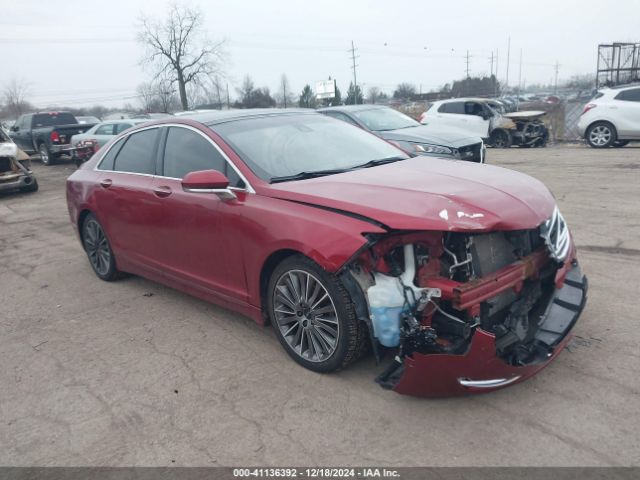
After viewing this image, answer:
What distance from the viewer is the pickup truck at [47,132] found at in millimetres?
18688

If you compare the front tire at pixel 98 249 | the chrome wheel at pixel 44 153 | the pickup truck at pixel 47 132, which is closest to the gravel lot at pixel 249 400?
the front tire at pixel 98 249

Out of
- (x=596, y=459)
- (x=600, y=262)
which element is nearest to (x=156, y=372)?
(x=596, y=459)

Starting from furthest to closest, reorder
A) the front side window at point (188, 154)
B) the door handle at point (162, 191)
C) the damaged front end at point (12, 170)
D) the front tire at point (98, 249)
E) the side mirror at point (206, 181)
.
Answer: the damaged front end at point (12, 170) → the front tire at point (98, 249) → the door handle at point (162, 191) → the front side window at point (188, 154) → the side mirror at point (206, 181)

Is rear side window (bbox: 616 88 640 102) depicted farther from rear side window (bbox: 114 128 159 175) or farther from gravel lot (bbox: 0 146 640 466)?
rear side window (bbox: 114 128 159 175)

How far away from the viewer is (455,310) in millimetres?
3070

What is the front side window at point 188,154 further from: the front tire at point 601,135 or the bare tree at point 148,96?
the bare tree at point 148,96

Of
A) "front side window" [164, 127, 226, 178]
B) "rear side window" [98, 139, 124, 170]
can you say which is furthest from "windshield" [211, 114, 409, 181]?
"rear side window" [98, 139, 124, 170]

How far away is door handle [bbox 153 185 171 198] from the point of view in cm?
444

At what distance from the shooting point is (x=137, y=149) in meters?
5.05

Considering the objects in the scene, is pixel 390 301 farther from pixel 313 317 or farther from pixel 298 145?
pixel 298 145

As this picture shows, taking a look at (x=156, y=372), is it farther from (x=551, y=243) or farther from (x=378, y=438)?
(x=551, y=243)

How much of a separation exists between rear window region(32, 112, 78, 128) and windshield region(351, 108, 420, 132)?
1406 cm

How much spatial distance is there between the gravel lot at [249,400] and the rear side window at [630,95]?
11076mm

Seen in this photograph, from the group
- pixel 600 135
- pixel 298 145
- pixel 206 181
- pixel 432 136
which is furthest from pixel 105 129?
pixel 600 135
